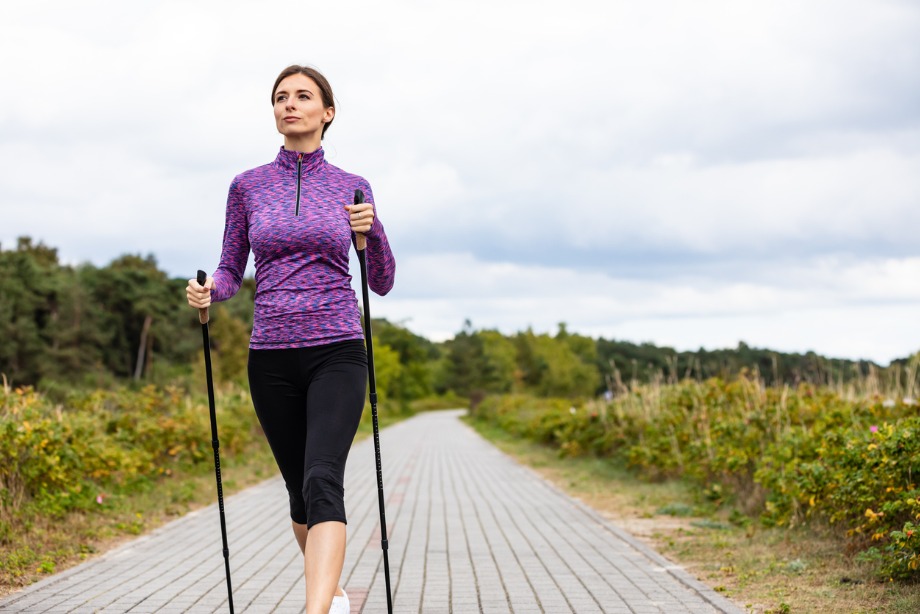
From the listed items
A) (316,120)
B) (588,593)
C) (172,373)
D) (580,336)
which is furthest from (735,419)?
(580,336)

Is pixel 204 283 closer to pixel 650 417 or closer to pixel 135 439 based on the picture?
pixel 135 439

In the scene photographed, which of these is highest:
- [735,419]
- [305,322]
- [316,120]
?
[316,120]

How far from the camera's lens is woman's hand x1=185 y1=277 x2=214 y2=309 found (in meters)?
3.42

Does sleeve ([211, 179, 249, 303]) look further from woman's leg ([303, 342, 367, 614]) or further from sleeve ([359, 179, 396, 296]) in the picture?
woman's leg ([303, 342, 367, 614])

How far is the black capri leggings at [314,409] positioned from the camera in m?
3.27

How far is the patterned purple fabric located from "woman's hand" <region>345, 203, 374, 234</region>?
4cm

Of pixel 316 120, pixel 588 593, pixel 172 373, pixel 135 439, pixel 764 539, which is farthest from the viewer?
pixel 172 373

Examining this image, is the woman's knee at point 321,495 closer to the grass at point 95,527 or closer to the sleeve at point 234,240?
the sleeve at point 234,240

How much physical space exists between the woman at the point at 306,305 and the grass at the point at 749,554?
277cm

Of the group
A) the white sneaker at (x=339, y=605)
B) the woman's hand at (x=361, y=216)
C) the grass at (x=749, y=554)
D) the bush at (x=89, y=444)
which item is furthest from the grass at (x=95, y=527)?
the grass at (x=749, y=554)

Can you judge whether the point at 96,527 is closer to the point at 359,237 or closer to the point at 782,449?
the point at 359,237

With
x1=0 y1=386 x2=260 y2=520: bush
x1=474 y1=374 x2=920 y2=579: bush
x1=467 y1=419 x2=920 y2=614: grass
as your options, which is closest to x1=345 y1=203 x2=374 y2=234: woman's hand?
x1=467 y1=419 x2=920 y2=614: grass

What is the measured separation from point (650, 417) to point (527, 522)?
5.32 meters

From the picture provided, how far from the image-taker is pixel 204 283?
3.45 m
